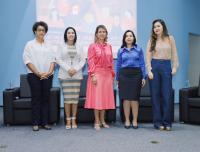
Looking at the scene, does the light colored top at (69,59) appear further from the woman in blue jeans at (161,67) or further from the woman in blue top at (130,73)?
the woman in blue jeans at (161,67)

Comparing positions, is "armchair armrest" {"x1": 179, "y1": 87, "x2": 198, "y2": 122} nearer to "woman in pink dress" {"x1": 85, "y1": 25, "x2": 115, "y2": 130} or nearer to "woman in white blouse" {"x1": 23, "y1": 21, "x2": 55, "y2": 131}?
"woman in pink dress" {"x1": 85, "y1": 25, "x2": 115, "y2": 130}

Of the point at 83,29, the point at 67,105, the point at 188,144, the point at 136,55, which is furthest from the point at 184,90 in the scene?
the point at 83,29

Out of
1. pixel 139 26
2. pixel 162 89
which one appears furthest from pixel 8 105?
pixel 139 26

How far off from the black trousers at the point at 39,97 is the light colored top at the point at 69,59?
239 millimetres

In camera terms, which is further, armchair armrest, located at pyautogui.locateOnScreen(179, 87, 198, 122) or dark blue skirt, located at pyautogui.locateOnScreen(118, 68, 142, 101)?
armchair armrest, located at pyautogui.locateOnScreen(179, 87, 198, 122)

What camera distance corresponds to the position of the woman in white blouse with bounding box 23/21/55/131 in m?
4.29

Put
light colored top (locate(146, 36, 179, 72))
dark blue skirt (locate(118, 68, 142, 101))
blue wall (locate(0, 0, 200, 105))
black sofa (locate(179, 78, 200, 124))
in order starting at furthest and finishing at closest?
blue wall (locate(0, 0, 200, 105)), black sofa (locate(179, 78, 200, 124)), dark blue skirt (locate(118, 68, 142, 101)), light colored top (locate(146, 36, 179, 72))

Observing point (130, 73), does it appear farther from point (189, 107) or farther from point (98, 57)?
point (189, 107)

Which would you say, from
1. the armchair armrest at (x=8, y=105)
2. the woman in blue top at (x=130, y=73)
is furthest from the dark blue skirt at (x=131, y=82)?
the armchair armrest at (x=8, y=105)

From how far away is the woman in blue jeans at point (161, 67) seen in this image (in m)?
4.29

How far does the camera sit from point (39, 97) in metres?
4.34

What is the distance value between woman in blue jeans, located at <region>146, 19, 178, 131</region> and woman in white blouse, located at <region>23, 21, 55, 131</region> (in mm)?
1347

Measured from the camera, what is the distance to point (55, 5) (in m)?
6.19

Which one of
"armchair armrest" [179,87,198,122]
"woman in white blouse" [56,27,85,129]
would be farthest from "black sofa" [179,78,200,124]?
"woman in white blouse" [56,27,85,129]
